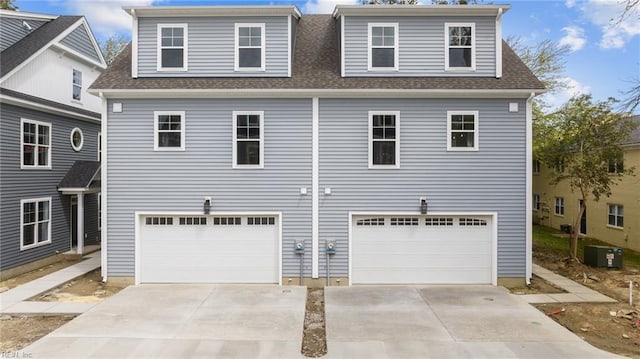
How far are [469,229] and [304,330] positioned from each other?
598cm

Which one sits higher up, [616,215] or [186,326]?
[616,215]

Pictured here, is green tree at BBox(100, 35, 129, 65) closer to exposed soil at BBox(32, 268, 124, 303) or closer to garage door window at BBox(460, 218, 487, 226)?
exposed soil at BBox(32, 268, 124, 303)

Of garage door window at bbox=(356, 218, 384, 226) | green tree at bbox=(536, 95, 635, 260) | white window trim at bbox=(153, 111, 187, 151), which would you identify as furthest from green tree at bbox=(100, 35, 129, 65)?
green tree at bbox=(536, 95, 635, 260)

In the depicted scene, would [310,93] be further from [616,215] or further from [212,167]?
[616,215]

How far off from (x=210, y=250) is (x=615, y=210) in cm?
1858

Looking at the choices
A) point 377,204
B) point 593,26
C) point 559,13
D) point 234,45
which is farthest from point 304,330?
point 593,26

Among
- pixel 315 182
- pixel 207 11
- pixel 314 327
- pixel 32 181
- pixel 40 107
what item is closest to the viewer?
pixel 314 327

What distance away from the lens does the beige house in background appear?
56.1 feet

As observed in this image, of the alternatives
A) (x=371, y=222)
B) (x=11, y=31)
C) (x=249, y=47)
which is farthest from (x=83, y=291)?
(x=11, y=31)

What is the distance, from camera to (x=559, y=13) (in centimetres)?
1508

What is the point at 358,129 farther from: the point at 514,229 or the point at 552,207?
the point at 552,207

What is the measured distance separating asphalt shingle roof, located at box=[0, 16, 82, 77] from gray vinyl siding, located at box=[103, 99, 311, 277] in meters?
4.72

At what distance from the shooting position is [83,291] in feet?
35.1

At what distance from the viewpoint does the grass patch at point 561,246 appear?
49.4 ft
